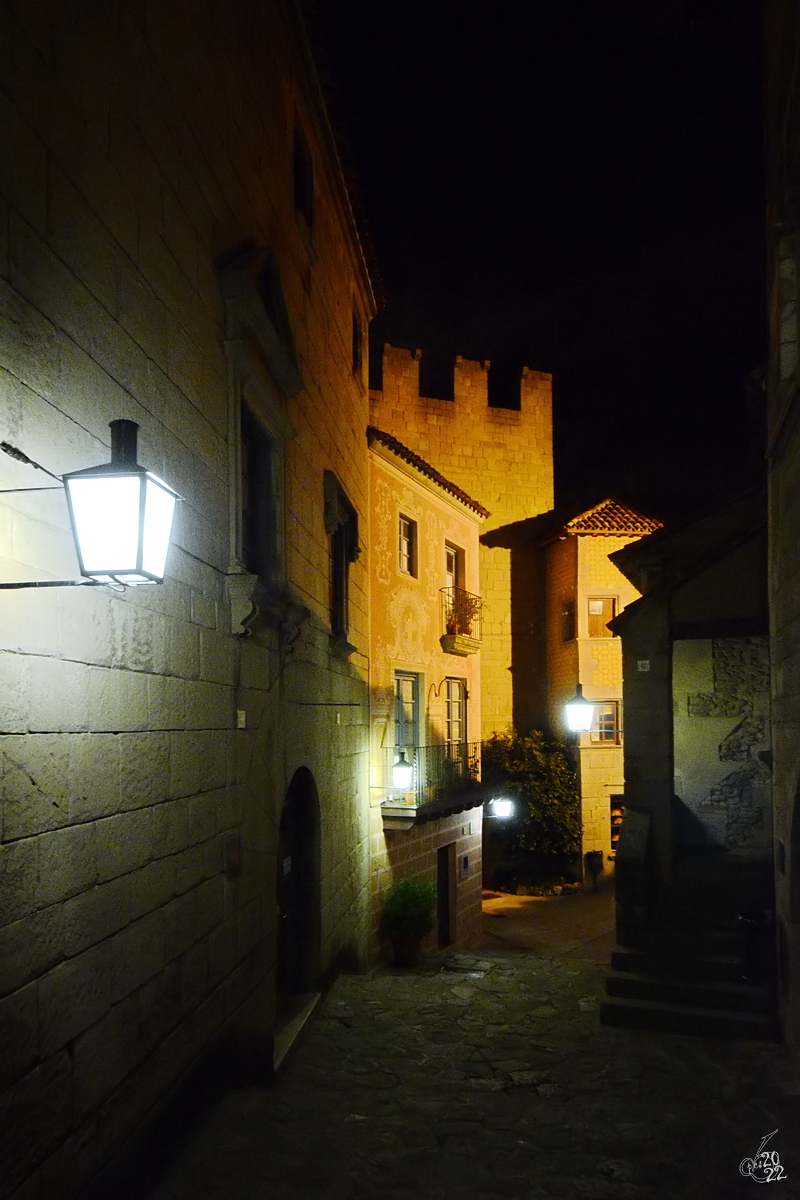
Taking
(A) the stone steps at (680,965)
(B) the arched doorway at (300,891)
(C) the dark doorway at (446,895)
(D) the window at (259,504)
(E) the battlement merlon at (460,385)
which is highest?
(E) the battlement merlon at (460,385)

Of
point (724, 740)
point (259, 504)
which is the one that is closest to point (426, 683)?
point (724, 740)

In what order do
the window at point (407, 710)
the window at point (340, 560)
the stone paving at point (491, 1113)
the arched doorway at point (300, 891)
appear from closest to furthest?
the stone paving at point (491, 1113) → the arched doorway at point (300, 891) → the window at point (340, 560) → the window at point (407, 710)

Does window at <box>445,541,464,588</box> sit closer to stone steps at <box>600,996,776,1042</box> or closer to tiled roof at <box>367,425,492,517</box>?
tiled roof at <box>367,425,492,517</box>

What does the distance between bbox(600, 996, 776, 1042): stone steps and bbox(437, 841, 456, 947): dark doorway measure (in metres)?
7.58

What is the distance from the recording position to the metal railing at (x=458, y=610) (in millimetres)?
17812

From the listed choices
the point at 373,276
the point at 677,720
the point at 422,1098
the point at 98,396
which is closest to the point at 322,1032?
the point at 422,1098

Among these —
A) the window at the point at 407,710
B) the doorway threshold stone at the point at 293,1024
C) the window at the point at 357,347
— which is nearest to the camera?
the doorway threshold stone at the point at 293,1024

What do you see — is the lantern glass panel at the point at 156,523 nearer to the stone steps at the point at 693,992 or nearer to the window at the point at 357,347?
the stone steps at the point at 693,992

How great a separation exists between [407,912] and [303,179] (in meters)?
9.21

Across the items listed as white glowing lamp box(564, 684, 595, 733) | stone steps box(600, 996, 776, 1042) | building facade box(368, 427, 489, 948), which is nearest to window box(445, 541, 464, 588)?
building facade box(368, 427, 489, 948)

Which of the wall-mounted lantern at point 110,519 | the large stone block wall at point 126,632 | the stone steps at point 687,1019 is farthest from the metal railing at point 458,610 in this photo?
the wall-mounted lantern at point 110,519

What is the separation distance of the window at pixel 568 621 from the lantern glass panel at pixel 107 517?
20239 millimetres

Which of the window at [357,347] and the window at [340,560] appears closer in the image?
the window at [340,560]

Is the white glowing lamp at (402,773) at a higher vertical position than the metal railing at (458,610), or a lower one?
Answer: lower
